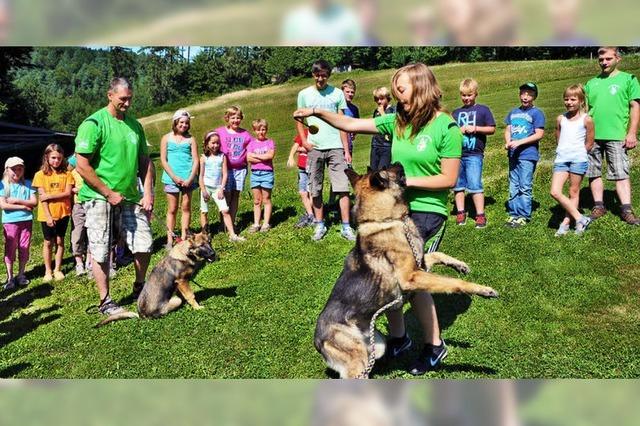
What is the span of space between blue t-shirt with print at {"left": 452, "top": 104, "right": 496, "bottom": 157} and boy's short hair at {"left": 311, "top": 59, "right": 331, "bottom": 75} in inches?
80.1

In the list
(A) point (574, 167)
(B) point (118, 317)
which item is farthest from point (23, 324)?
(A) point (574, 167)

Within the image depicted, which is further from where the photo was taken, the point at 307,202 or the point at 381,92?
the point at 307,202

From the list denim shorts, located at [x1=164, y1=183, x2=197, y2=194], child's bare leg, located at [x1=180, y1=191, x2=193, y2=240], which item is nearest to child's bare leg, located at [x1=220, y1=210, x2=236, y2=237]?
child's bare leg, located at [x1=180, y1=191, x2=193, y2=240]

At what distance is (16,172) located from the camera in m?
7.12

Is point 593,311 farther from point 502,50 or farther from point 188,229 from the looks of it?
point 188,229

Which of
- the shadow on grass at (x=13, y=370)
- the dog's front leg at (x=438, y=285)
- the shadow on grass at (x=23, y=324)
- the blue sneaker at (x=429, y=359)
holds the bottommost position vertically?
the shadow on grass at (x=13, y=370)

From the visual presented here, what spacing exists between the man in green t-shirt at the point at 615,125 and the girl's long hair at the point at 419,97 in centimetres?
391

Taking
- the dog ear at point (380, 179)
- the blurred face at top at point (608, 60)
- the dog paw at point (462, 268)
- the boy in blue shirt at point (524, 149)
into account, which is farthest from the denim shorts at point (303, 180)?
the dog ear at point (380, 179)

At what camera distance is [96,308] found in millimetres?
5953

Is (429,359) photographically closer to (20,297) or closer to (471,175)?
(471,175)

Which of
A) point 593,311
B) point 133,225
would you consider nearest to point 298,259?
point 133,225

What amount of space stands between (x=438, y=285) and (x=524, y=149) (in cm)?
449

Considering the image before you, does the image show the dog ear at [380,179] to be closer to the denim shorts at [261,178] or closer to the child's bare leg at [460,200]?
the child's bare leg at [460,200]

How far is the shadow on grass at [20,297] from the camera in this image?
21.4 feet
